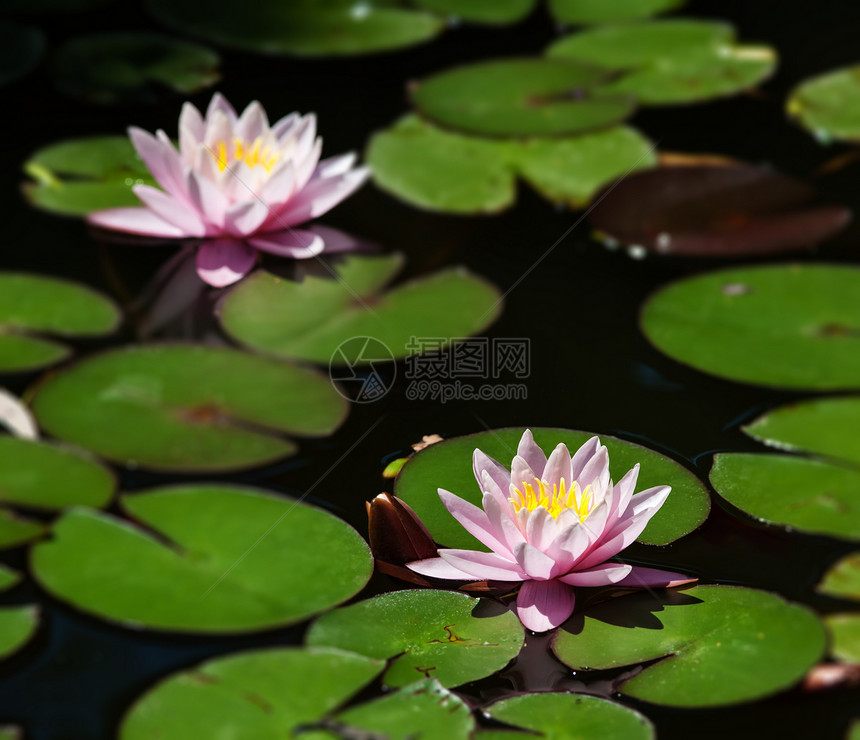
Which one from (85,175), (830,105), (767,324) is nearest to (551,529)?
(767,324)

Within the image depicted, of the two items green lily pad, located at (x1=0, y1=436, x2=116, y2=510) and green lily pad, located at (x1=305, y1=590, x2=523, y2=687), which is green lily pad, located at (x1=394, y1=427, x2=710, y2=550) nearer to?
green lily pad, located at (x1=305, y1=590, x2=523, y2=687)

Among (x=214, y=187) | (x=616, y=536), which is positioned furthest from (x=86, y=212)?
(x=616, y=536)

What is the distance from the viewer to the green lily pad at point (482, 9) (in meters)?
2.95

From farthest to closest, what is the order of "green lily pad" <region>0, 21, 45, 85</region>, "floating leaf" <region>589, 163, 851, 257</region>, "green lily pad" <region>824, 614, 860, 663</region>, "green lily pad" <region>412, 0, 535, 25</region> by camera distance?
"green lily pad" <region>412, 0, 535, 25</region> < "green lily pad" <region>0, 21, 45, 85</region> < "floating leaf" <region>589, 163, 851, 257</region> < "green lily pad" <region>824, 614, 860, 663</region>

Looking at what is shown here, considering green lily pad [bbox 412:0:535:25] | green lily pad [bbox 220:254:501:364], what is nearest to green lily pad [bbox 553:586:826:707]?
green lily pad [bbox 220:254:501:364]

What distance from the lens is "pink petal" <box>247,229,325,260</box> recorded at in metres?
1.98

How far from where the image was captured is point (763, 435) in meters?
1.56

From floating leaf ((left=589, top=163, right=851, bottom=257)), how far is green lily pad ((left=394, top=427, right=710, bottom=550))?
2.43ft

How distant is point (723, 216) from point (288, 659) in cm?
152

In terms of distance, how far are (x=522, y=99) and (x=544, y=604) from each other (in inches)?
66.3

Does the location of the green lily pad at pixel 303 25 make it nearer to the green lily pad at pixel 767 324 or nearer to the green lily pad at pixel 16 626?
the green lily pad at pixel 767 324

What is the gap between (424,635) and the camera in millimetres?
1195

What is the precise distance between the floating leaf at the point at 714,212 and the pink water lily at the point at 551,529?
937 millimetres

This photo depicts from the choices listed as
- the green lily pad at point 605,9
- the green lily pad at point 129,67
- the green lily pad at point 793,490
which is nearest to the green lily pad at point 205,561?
the green lily pad at point 793,490
